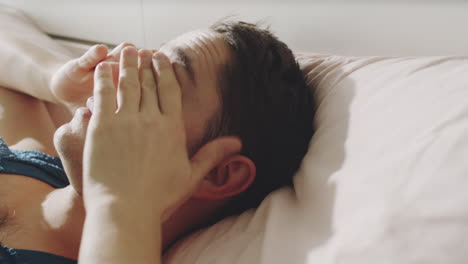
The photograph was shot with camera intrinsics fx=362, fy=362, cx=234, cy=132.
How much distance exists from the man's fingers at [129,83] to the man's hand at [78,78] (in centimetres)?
16

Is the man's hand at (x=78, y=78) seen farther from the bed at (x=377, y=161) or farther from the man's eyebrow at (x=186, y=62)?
the bed at (x=377, y=161)

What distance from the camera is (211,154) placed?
2.12 ft

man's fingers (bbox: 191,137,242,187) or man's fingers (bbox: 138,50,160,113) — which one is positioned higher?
man's fingers (bbox: 138,50,160,113)

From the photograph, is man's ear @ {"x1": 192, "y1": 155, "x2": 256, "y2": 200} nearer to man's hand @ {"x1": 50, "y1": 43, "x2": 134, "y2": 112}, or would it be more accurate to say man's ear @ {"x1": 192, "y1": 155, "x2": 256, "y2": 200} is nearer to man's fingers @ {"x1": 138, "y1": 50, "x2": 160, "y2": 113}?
man's fingers @ {"x1": 138, "y1": 50, "x2": 160, "y2": 113}

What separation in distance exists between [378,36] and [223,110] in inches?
16.0

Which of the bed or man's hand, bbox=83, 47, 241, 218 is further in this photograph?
man's hand, bbox=83, 47, 241, 218

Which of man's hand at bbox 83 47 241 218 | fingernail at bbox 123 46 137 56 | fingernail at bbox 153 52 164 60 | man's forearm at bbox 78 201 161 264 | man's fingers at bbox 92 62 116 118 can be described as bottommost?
man's forearm at bbox 78 201 161 264

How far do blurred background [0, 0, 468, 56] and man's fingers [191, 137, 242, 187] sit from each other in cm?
41

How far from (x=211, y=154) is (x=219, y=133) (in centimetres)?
5

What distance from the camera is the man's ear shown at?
682 millimetres

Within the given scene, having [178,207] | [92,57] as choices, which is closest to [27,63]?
[92,57]

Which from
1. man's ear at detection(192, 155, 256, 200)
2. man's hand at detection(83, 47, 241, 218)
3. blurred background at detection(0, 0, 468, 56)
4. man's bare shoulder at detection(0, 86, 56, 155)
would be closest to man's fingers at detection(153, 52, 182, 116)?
man's hand at detection(83, 47, 241, 218)

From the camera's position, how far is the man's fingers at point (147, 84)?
604 mm

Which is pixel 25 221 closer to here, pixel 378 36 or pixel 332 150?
pixel 332 150
